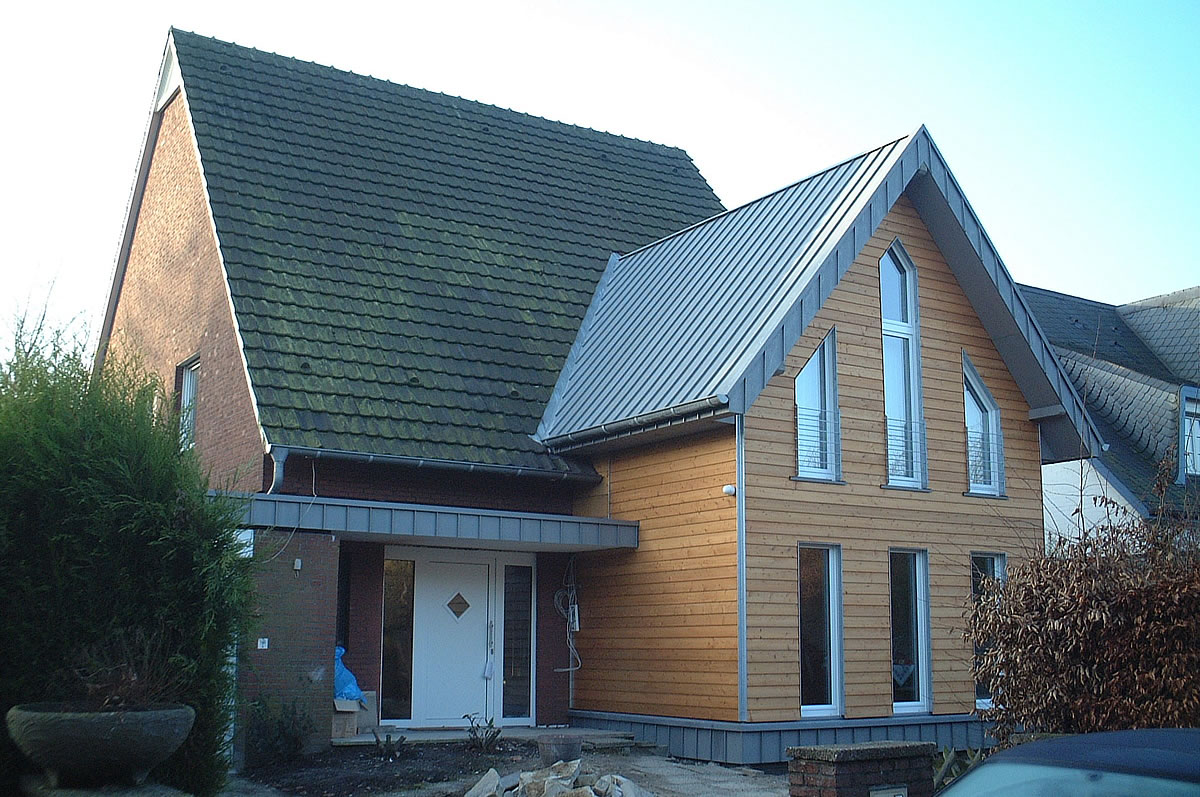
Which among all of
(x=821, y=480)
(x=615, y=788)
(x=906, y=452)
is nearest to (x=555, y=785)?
(x=615, y=788)

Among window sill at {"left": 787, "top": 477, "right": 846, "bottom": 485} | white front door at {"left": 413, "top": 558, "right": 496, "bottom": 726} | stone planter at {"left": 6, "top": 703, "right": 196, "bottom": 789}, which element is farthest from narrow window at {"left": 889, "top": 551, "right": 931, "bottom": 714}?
stone planter at {"left": 6, "top": 703, "right": 196, "bottom": 789}

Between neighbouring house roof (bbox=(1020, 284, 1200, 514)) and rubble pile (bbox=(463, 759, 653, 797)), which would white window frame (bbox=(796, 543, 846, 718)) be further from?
neighbouring house roof (bbox=(1020, 284, 1200, 514))

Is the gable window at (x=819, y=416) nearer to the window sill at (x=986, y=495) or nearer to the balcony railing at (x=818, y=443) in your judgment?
the balcony railing at (x=818, y=443)

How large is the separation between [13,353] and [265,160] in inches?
333

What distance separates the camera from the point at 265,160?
17938mm

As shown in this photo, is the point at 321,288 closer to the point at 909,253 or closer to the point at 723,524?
the point at 723,524

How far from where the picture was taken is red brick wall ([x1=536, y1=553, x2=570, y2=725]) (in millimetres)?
16219

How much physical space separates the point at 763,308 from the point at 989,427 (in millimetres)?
4277

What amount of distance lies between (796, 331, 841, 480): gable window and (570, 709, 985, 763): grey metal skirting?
2.97 meters

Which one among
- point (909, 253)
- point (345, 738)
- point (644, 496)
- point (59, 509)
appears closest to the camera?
point (59, 509)

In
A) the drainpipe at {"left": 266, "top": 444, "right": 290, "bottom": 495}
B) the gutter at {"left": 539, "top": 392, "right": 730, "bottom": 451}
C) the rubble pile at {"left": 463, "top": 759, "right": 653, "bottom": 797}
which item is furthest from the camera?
the drainpipe at {"left": 266, "top": 444, "right": 290, "bottom": 495}

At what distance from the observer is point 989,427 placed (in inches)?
665

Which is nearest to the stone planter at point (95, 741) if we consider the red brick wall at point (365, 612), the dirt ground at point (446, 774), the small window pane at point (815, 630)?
the dirt ground at point (446, 774)

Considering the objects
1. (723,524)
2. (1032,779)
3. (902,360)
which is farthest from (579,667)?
(1032,779)
